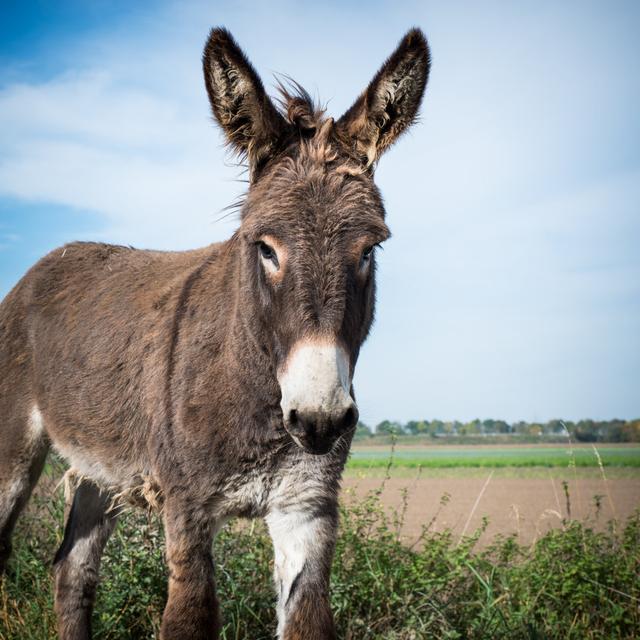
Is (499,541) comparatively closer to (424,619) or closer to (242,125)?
(424,619)

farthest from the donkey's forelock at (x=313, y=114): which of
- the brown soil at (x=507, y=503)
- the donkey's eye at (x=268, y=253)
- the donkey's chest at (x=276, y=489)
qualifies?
the brown soil at (x=507, y=503)

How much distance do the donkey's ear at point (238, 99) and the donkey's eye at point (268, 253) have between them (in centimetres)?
50

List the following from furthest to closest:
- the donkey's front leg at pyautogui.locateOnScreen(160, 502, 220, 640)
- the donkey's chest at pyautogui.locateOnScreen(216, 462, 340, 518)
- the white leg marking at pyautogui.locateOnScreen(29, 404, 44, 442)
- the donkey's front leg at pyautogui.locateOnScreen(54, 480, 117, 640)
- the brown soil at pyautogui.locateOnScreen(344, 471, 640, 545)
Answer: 1. the brown soil at pyautogui.locateOnScreen(344, 471, 640, 545)
2. the white leg marking at pyautogui.locateOnScreen(29, 404, 44, 442)
3. the donkey's front leg at pyautogui.locateOnScreen(54, 480, 117, 640)
4. the donkey's chest at pyautogui.locateOnScreen(216, 462, 340, 518)
5. the donkey's front leg at pyautogui.locateOnScreen(160, 502, 220, 640)

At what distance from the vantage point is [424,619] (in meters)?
4.04

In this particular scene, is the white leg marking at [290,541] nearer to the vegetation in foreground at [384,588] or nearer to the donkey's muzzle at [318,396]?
the donkey's muzzle at [318,396]

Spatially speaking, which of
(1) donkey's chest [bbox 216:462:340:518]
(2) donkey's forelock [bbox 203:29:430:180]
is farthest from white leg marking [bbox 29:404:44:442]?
(2) donkey's forelock [bbox 203:29:430:180]

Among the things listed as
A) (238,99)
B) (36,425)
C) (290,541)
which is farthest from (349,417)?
(36,425)

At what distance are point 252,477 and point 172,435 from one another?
18.0 inches

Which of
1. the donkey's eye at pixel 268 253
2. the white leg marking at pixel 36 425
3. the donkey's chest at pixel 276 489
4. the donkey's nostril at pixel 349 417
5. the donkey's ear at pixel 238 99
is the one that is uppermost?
the donkey's ear at pixel 238 99

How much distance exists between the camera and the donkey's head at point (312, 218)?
86.0 inches

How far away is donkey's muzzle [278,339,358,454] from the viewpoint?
209cm

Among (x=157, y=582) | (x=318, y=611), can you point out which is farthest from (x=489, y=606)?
(x=157, y=582)

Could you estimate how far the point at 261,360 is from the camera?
285cm

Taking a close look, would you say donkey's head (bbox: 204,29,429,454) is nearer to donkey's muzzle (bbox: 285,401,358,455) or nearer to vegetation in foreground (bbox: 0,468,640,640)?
donkey's muzzle (bbox: 285,401,358,455)
